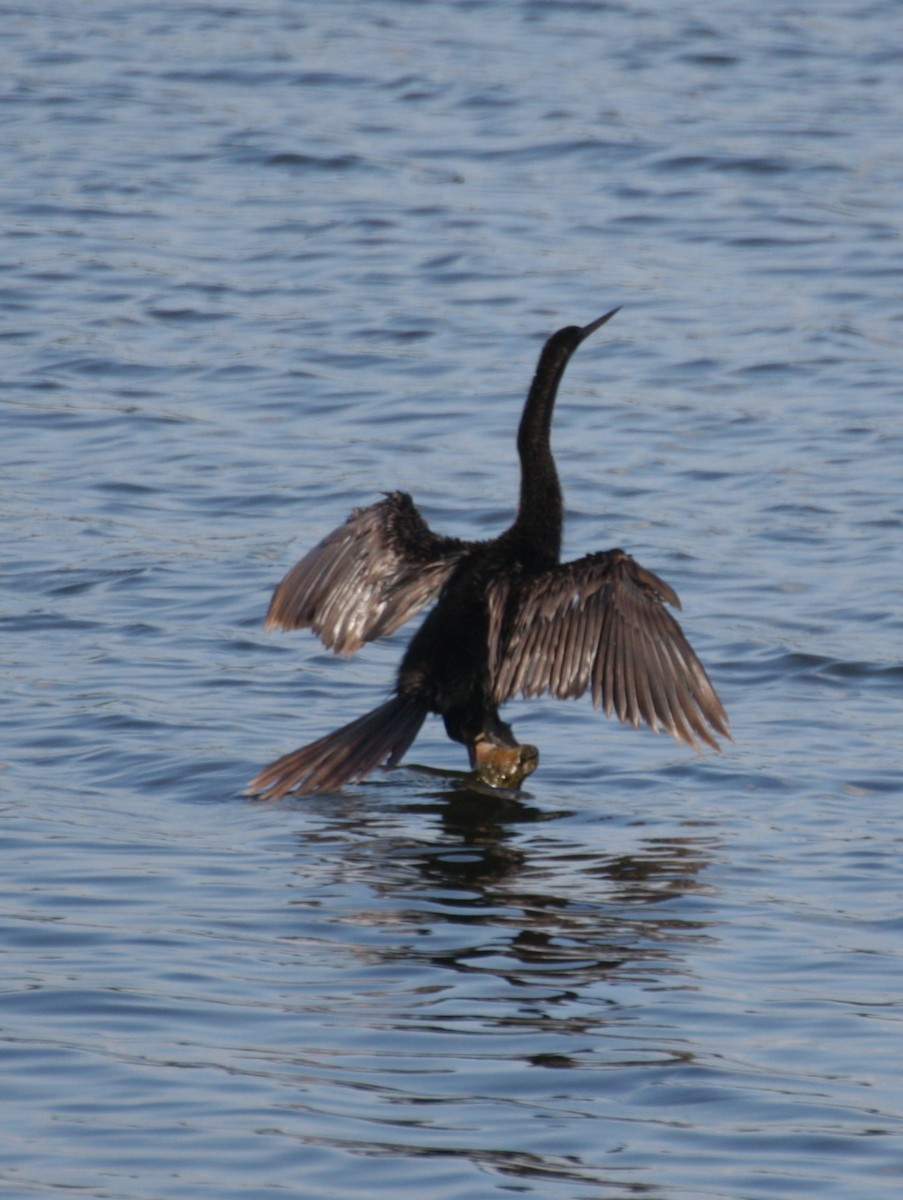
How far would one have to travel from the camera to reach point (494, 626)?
7.22 metres

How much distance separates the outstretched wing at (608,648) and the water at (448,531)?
0.38 m

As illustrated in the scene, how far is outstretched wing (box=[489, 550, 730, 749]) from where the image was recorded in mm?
6910

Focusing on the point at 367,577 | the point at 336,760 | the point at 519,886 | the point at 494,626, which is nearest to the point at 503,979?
the point at 519,886

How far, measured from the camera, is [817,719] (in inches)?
317

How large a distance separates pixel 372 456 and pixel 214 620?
2554 millimetres

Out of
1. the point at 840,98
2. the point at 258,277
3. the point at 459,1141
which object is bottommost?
the point at 459,1141

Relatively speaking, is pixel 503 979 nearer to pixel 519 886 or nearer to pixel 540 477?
pixel 519 886

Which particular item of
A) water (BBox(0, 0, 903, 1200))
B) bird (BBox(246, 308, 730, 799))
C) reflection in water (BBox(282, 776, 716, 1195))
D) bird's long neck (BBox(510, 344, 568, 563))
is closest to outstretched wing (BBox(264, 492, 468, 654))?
bird (BBox(246, 308, 730, 799))

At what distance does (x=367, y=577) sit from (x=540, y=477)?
71cm

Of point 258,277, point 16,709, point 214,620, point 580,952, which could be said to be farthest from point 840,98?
point 580,952

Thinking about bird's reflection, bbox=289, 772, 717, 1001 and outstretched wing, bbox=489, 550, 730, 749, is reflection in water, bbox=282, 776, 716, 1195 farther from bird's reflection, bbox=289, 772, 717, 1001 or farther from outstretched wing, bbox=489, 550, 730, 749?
outstretched wing, bbox=489, 550, 730, 749

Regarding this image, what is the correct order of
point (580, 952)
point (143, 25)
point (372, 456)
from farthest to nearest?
point (143, 25)
point (372, 456)
point (580, 952)

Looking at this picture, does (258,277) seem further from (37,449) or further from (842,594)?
(842,594)

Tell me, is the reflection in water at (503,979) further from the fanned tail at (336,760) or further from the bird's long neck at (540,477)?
the bird's long neck at (540,477)
